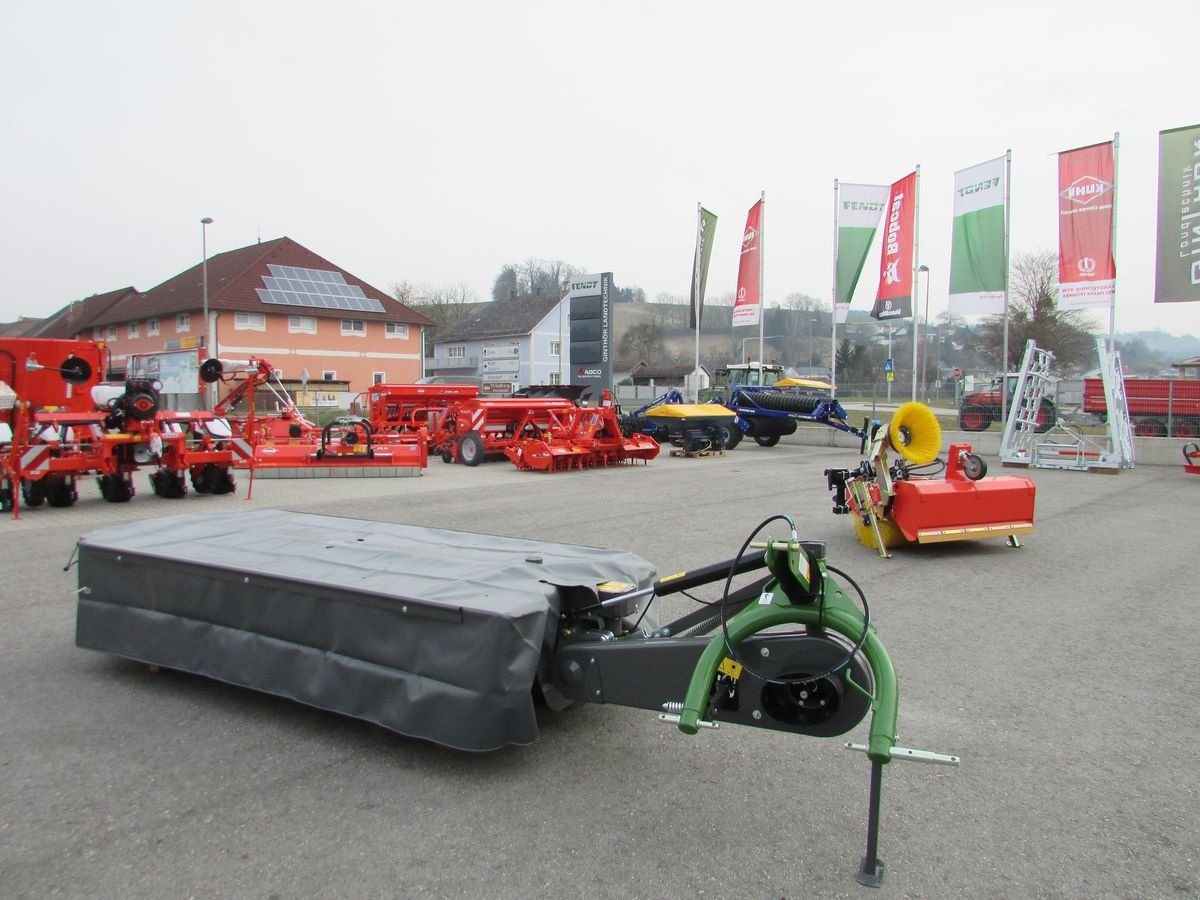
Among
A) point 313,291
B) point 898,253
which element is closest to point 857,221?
point 898,253

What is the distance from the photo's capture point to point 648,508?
11922mm

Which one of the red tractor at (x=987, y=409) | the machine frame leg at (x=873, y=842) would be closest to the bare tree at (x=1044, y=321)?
the red tractor at (x=987, y=409)

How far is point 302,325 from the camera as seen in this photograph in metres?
47.0

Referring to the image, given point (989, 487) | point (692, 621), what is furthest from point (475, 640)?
point (989, 487)

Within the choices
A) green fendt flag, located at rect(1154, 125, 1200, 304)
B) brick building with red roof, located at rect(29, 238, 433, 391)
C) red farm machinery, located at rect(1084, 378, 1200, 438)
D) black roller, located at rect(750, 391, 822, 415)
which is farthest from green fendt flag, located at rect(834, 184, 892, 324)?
brick building with red roof, located at rect(29, 238, 433, 391)

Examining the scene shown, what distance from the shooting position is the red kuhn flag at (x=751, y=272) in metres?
27.1

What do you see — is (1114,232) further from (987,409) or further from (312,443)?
(312,443)

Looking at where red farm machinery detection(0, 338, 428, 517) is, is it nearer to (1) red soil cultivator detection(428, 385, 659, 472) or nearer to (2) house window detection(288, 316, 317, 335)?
(1) red soil cultivator detection(428, 385, 659, 472)

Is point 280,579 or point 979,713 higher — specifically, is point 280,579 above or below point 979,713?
above

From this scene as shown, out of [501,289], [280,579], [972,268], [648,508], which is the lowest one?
[648,508]

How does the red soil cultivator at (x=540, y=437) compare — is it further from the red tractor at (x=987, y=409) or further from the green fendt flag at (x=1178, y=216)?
the red tractor at (x=987, y=409)

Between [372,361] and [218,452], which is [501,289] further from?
[218,452]

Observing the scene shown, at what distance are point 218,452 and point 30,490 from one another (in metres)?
2.42

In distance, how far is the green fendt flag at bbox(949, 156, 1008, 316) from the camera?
20.8 meters
